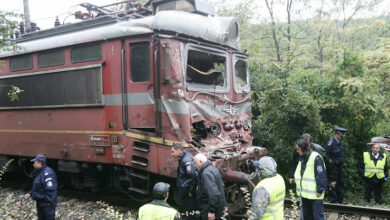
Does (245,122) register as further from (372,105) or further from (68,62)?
(68,62)

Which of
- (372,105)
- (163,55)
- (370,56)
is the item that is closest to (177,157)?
(163,55)

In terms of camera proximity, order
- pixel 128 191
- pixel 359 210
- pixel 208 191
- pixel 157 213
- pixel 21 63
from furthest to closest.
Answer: pixel 21 63
pixel 128 191
pixel 359 210
pixel 208 191
pixel 157 213

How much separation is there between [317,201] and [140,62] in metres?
3.63

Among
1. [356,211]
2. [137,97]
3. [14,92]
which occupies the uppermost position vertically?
[14,92]

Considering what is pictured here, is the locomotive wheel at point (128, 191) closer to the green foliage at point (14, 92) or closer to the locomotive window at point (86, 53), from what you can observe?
the locomotive window at point (86, 53)

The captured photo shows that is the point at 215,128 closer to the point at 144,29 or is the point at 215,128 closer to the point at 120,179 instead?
the point at 120,179

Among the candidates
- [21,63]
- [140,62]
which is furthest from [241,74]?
[21,63]

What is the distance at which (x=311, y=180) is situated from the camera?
15.6 ft

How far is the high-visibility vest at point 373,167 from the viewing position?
706cm

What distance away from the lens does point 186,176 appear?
5047 mm

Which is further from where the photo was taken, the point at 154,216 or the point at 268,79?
the point at 268,79

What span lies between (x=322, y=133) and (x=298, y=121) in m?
0.64

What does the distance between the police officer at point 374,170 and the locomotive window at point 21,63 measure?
767cm

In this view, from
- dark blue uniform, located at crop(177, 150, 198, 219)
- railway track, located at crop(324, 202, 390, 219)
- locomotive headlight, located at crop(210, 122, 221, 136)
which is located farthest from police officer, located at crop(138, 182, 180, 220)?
railway track, located at crop(324, 202, 390, 219)
